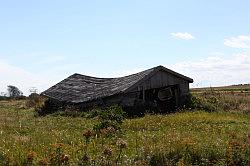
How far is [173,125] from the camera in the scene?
63.6 ft

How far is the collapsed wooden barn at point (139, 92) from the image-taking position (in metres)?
29.5

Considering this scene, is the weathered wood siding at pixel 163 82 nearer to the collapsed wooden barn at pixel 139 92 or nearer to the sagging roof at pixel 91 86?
the collapsed wooden barn at pixel 139 92

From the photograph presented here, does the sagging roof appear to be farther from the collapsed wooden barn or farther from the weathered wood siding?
the weathered wood siding

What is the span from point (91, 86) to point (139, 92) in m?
5.95

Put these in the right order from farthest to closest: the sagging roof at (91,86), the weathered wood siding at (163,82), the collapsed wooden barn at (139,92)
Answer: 1. the weathered wood siding at (163,82)
2. the sagging roof at (91,86)
3. the collapsed wooden barn at (139,92)

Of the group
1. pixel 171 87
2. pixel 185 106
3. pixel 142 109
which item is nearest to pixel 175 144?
pixel 142 109

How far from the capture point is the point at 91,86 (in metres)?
35.3

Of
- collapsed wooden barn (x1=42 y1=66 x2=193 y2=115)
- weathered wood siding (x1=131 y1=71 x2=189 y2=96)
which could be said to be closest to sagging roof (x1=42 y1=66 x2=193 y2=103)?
collapsed wooden barn (x1=42 y1=66 x2=193 y2=115)

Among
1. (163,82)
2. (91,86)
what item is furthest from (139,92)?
(91,86)

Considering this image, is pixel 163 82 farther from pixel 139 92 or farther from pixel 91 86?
pixel 91 86

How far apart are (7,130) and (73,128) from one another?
8.90 ft

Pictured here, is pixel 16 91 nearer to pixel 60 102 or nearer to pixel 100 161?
pixel 60 102

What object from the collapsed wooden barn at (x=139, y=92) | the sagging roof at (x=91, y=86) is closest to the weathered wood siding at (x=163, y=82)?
the collapsed wooden barn at (x=139, y=92)

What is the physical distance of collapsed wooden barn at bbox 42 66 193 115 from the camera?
29.5m
